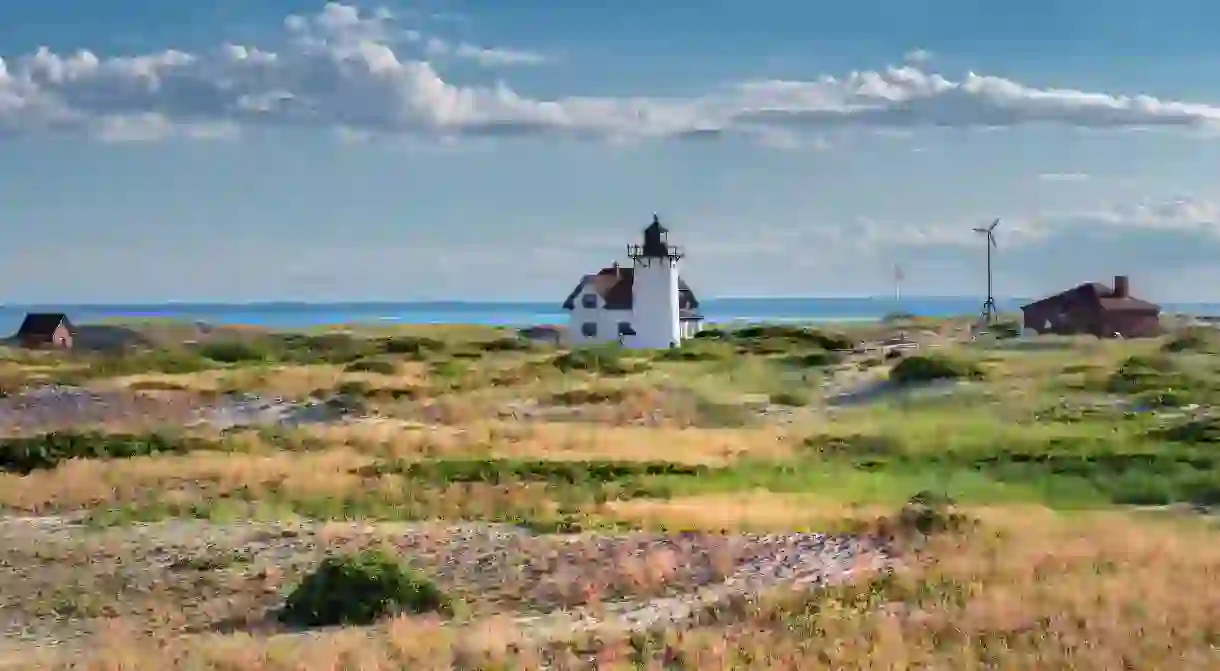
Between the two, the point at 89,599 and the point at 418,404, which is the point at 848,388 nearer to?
the point at 418,404

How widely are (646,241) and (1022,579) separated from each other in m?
65.6

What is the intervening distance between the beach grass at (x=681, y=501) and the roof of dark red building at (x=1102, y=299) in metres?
32.2

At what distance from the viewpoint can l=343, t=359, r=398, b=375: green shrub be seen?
61.8 meters

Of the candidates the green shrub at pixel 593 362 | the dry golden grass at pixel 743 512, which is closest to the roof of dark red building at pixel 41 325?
the green shrub at pixel 593 362

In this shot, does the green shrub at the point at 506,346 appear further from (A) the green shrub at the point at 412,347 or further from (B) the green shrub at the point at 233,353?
(B) the green shrub at the point at 233,353

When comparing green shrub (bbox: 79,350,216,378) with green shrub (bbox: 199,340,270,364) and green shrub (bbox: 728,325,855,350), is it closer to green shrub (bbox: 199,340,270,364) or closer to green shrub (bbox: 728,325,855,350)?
green shrub (bbox: 199,340,270,364)

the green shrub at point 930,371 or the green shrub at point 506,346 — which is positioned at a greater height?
the green shrub at point 930,371

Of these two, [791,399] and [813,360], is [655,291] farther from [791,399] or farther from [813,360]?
[791,399]

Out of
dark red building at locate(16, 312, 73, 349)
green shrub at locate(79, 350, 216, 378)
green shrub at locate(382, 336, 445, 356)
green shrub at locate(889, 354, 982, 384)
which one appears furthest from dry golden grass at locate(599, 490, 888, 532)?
dark red building at locate(16, 312, 73, 349)

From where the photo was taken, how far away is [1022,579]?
643 inches

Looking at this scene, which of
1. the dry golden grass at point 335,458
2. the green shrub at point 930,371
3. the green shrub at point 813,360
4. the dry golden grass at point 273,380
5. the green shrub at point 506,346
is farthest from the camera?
the green shrub at point 506,346

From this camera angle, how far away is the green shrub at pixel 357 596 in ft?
49.3

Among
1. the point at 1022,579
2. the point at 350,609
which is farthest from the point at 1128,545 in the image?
the point at 350,609

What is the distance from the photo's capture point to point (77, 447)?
32062mm
